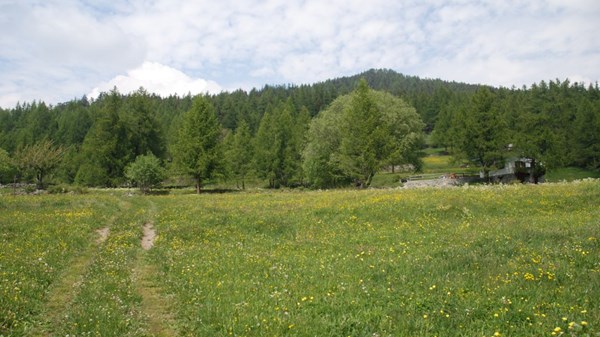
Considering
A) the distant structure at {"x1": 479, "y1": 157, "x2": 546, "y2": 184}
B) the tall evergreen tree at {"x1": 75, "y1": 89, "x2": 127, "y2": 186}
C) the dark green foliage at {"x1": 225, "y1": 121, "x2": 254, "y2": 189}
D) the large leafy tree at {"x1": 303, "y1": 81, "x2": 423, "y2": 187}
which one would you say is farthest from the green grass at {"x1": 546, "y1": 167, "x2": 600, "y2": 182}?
the tall evergreen tree at {"x1": 75, "y1": 89, "x2": 127, "y2": 186}

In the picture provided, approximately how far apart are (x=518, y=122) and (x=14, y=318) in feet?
212

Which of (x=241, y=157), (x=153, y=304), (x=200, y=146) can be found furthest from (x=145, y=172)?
(x=153, y=304)

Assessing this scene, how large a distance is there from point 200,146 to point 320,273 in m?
47.2

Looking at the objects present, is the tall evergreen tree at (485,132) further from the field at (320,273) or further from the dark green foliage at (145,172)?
the dark green foliage at (145,172)

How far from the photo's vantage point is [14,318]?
9.18 meters

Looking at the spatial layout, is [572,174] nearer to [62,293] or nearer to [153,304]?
[153,304]

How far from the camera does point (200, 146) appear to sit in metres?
57.0

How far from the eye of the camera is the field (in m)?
8.65

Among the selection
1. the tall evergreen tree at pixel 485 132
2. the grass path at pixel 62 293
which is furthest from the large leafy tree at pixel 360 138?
the grass path at pixel 62 293

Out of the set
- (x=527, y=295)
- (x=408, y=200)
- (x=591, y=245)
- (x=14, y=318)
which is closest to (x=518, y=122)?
(x=408, y=200)

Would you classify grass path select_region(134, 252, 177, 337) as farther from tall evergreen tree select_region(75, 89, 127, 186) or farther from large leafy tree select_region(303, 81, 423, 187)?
tall evergreen tree select_region(75, 89, 127, 186)

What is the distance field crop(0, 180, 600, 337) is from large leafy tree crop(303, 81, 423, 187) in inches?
975

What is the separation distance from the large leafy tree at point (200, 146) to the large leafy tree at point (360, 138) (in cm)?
1514

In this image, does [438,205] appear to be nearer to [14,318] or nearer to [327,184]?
[14,318]
